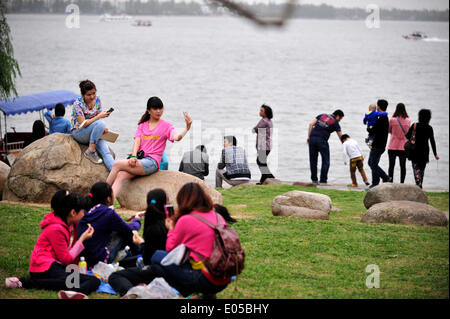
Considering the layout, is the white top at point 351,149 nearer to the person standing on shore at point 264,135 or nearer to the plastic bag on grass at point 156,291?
the person standing on shore at point 264,135

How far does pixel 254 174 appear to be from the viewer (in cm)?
2702

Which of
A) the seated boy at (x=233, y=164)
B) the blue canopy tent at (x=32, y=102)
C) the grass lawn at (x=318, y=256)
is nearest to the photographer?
the grass lawn at (x=318, y=256)

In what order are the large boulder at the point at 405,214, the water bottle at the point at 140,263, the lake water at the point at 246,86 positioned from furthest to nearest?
the lake water at the point at 246,86 < the large boulder at the point at 405,214 < the water bottle at the point at 140,263

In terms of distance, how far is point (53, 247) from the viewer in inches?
268

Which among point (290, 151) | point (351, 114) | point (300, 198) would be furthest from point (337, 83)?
point (300, 198)

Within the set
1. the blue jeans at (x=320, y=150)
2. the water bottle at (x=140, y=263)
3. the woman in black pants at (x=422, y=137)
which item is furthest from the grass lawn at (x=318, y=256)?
the blue jeans at (x=320, y=150)

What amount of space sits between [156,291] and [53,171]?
5.86 m

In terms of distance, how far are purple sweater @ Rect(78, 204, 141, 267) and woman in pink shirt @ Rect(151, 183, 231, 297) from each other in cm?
102

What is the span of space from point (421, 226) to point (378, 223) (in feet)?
2.47

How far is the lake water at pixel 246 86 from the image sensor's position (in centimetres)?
3669

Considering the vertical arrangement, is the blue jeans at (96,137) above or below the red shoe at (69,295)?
above

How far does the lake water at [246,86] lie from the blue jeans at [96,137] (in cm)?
857

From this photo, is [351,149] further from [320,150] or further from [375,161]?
[375,161]
